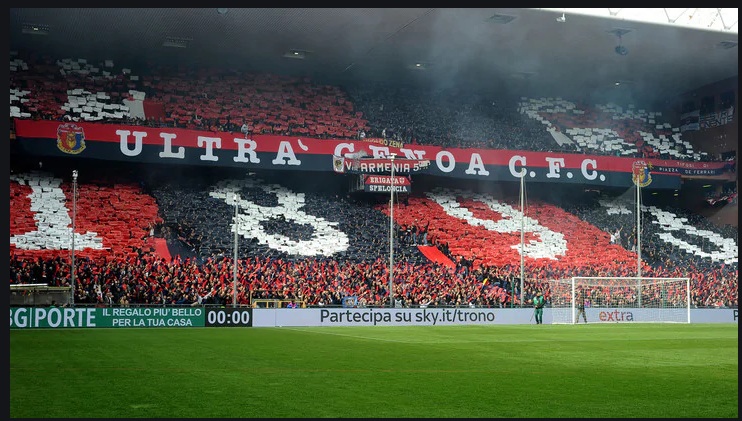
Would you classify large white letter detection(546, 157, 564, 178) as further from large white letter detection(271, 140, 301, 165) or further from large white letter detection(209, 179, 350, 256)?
large white letter detection(271, 140, 301, 165)

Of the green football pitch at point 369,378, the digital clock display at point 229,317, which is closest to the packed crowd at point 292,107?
the digital clock display at point 229,317

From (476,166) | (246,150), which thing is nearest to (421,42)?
(476,166)

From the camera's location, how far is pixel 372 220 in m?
51.4

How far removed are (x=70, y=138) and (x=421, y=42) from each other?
65.9 ft

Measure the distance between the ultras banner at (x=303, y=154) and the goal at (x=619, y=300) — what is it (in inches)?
404

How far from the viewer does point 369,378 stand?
15.0 meters

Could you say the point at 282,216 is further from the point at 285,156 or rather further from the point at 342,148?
the point at 342,148

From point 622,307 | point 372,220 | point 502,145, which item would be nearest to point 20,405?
point 622,307

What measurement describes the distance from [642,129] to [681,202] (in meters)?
5.91

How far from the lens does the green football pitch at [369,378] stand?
11516 millimetres

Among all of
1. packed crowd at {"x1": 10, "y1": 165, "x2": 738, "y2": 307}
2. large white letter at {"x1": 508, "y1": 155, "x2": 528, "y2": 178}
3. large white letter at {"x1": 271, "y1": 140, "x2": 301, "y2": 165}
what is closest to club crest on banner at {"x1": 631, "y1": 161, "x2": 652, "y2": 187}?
packed crowd at {"x1": 10, "y1": 165, "x2": 738, "y2": 307}

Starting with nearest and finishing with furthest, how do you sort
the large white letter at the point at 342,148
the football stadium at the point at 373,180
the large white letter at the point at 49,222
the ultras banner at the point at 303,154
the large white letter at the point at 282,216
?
the football stadium at the point at 373,180 < the large white letter at the point at 49,222 < the ultras banner at the point at 303,154 < the large white letter at the point at 282,216 < the large white letter at the point at 342,148

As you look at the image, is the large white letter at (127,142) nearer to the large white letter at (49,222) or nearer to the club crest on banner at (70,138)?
the club crest on banner at (70,138)

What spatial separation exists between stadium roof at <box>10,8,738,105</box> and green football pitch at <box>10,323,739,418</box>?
25.3m
